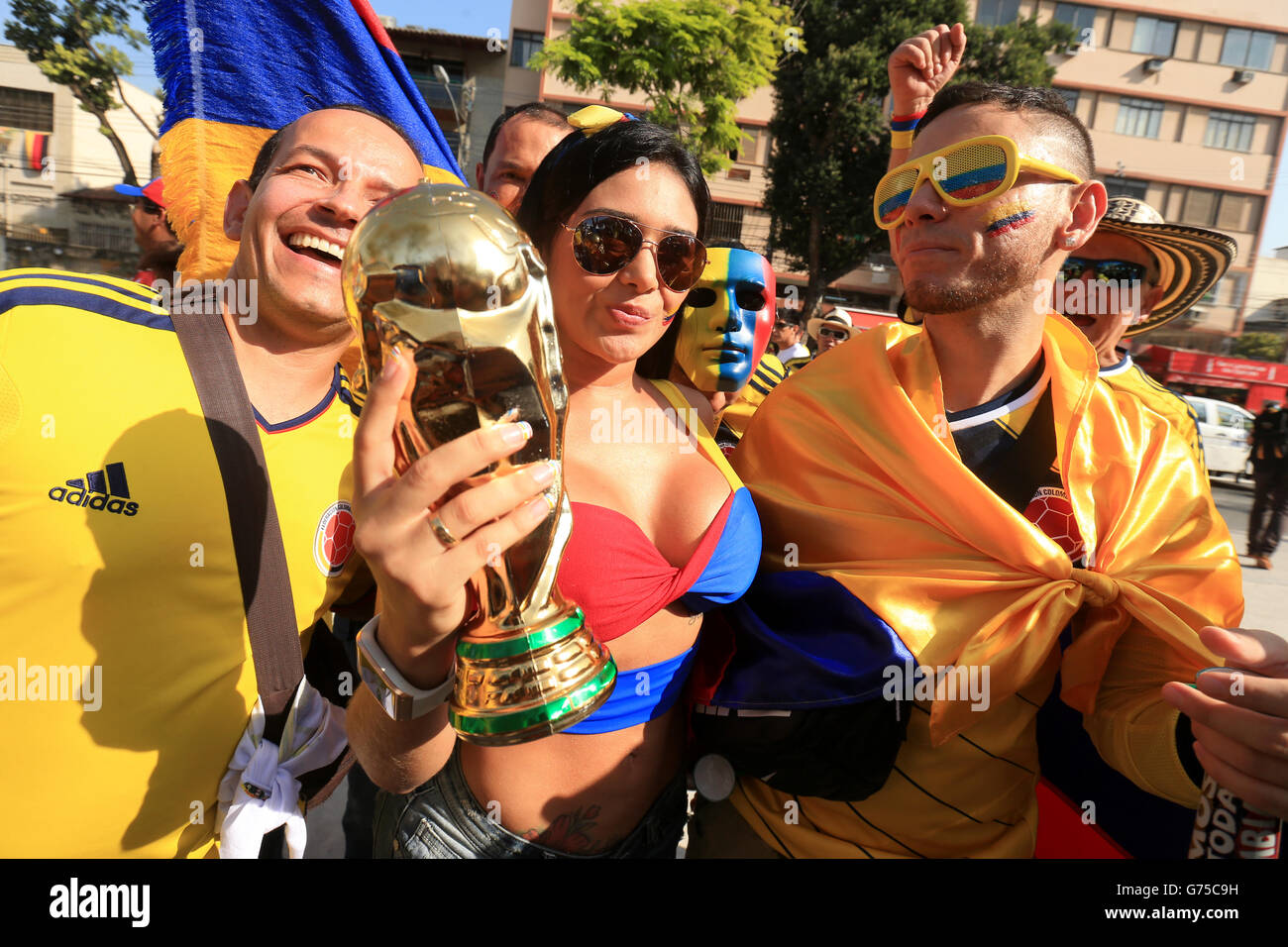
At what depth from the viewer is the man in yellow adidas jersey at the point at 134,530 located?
1.31m

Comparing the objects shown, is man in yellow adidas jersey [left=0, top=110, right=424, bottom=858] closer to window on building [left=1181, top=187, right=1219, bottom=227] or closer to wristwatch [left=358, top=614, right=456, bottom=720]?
wristwatch [left=358, top=614, right=456, bottom=720]

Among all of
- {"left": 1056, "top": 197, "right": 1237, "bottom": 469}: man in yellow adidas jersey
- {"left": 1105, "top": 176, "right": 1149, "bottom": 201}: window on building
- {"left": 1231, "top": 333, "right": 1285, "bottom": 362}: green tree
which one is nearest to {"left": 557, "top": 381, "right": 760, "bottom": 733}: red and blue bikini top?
{"left": 1056, "top": 197, "right": 1237, "bottom": 469}: man in yellow adidas jersey

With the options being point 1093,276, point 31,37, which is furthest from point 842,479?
point 31,37

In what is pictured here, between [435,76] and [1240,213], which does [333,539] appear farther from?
[1240,213]

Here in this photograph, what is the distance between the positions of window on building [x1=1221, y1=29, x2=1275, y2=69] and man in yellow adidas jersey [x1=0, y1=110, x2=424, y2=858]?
35.4 meters

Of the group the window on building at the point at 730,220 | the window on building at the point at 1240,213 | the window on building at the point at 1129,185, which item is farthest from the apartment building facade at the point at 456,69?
the window on building at the point at 1240,213

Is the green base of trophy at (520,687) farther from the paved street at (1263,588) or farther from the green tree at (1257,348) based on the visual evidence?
the green tree at (1257,348)

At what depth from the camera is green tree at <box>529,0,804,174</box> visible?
1466cm

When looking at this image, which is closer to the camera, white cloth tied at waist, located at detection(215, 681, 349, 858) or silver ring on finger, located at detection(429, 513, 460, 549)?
silver ring on finger, located at detection(429, 513, 460, 549)

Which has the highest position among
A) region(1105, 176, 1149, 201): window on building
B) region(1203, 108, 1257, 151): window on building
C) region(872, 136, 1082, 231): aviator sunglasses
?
region(1203, 108, 1257, 151): window on building

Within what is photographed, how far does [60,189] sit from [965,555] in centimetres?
1981

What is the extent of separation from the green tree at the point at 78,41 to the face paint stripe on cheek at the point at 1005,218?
2133mm

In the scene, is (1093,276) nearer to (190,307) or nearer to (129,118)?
(190,307)
